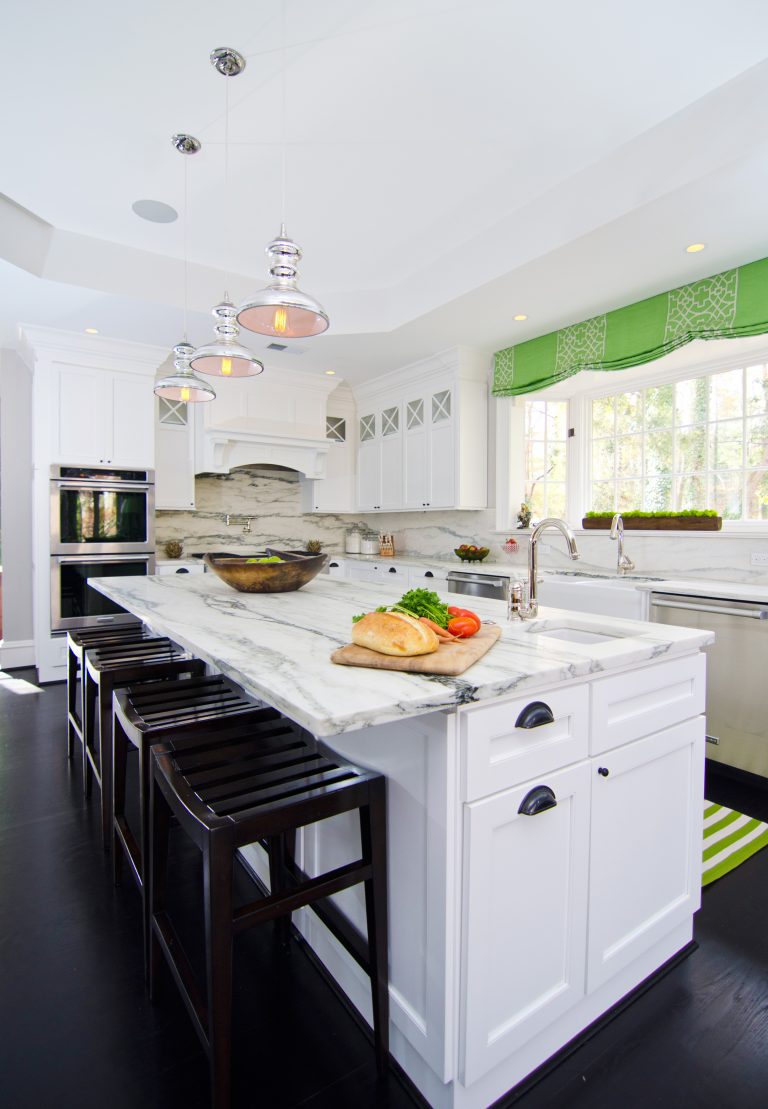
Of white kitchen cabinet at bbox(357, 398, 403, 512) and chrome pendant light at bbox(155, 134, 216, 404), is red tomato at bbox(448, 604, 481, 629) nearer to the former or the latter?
chrome pendant light at bbox(155, 134, 216, 404)

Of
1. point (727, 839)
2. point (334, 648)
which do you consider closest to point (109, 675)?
point (334, 648)

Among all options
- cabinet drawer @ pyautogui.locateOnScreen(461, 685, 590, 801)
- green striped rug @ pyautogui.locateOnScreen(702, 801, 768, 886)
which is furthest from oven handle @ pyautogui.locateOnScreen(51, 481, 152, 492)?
green striped rug @ pyautogui.locateOnScreen(702, 801, 768, 886)

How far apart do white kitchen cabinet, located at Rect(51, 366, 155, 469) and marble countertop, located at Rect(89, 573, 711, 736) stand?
2.32 meters

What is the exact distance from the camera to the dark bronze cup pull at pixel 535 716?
113cm

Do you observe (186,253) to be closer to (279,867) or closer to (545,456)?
(545,456)

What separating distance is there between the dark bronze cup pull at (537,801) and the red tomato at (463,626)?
1.33ft

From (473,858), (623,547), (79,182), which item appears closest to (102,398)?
(79,182)

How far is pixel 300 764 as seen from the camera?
137 cm

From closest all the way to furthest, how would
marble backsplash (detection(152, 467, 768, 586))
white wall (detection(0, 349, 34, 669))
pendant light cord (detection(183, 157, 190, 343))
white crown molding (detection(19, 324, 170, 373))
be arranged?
pendant light cord (detection(183, 157, 190, 343)) → marble backsplash (detection(152, 467, 768, 586)) → white crown molding (detection(19, 324, 170, 373)) → white wall (detection(0, 349, 34, 669))

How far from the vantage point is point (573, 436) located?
4391 mm

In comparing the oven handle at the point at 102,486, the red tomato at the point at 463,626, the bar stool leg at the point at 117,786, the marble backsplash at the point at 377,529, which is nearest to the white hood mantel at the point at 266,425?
the marble backsplash at the point at 377,529

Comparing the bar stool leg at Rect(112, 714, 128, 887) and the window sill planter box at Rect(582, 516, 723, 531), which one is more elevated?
the window sill planter box at Rect(582, 516, 723, 531)

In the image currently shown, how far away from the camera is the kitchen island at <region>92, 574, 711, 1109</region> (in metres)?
1.06

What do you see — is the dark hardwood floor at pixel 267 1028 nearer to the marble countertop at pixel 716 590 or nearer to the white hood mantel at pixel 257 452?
the marble countertop at pixel 716 590
